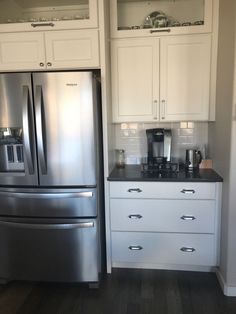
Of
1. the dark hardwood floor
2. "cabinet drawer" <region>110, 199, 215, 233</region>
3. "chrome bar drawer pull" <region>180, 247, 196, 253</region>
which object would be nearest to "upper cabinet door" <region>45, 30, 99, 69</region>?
"cabinet drawer" <region>110, 199, 215, 233</region>

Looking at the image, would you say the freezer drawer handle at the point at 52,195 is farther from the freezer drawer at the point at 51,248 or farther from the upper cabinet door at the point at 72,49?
the upper cabinet door at the point at 72,49

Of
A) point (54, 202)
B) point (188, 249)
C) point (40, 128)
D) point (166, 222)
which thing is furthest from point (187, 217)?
point (40, 128)

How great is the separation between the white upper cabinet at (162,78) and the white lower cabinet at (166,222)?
680 millimetres

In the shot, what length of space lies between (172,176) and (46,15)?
176 centimetres

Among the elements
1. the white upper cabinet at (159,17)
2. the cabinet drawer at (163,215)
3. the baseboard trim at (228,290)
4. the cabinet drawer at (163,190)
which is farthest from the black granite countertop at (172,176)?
the white upper cabinet at (159,17)

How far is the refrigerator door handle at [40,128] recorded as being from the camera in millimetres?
1998

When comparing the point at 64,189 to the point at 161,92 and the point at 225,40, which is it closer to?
the point at 161,92

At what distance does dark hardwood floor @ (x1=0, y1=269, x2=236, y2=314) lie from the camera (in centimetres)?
200

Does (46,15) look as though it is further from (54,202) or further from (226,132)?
(226,132)

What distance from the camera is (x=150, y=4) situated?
2590 millimetres

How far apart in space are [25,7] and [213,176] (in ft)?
7.13

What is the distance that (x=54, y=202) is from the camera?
2.13 m

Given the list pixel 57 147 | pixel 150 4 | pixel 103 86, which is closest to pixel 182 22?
pixel 150 4

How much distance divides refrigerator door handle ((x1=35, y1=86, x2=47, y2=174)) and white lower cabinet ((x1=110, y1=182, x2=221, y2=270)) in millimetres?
597
